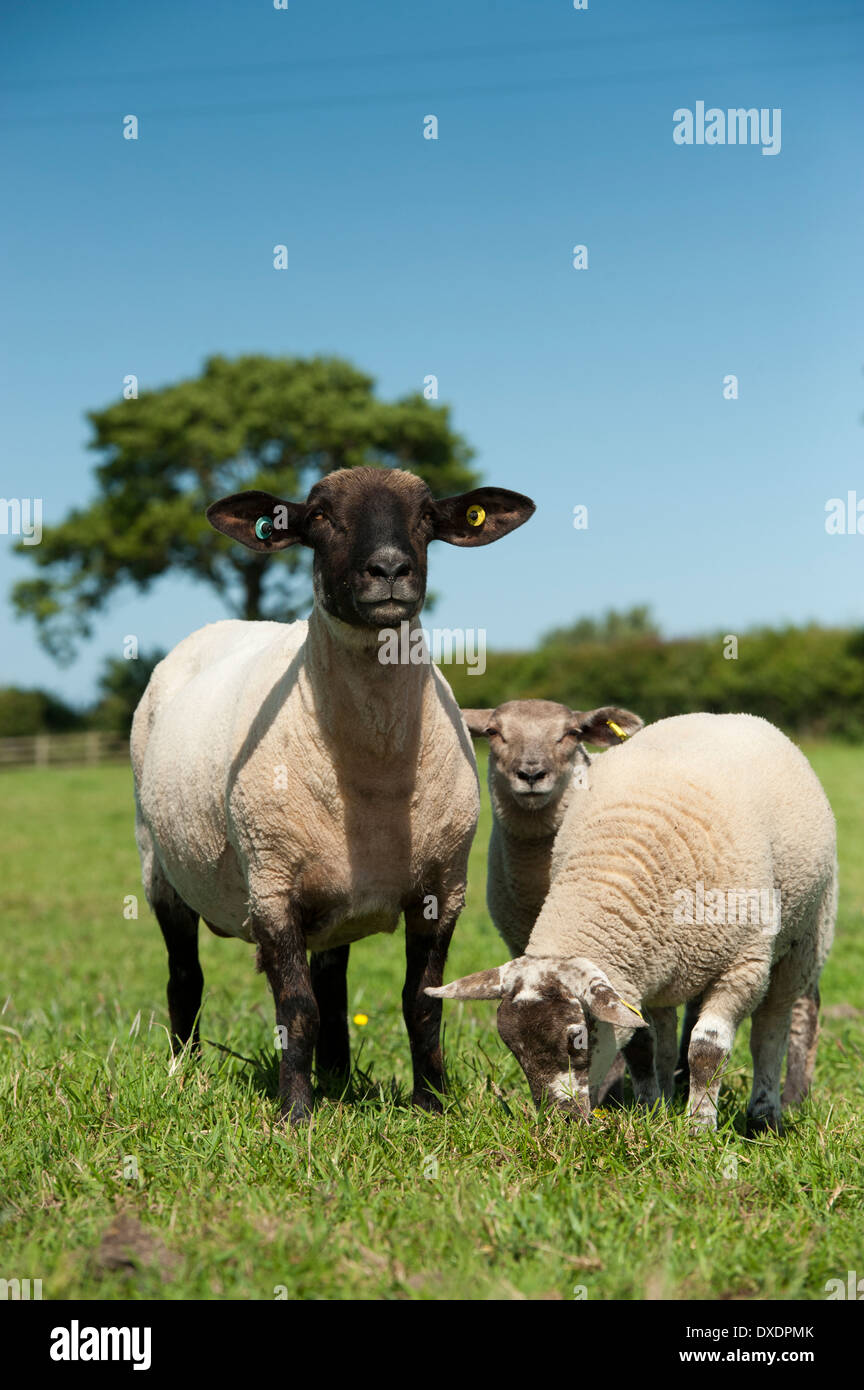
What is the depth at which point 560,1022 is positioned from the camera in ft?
13.7

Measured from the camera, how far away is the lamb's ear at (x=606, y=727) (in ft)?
18.9

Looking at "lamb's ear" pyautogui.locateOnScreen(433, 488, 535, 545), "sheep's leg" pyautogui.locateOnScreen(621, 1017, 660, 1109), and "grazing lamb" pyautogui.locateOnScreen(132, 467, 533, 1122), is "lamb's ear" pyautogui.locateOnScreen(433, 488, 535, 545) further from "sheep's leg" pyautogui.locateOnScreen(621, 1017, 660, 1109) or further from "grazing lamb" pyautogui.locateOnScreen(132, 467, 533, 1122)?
"sheep's leg" pyautogui.locateOnScreen(621, 1017, 660, 1109)

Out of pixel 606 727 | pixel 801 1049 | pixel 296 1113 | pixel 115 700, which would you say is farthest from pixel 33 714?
pixel 296 1113

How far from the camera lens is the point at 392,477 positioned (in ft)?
14.8

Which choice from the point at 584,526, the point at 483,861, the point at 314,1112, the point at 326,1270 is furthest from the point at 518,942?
the point at 483,861

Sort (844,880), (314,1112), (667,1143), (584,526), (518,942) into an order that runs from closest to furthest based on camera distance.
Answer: (667,1143) → (314,1112) → (518,942) → (584,526) → (844,880)

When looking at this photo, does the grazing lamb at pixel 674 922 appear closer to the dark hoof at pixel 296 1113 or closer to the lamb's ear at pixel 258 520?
the dark hoof at pixel 296 1113

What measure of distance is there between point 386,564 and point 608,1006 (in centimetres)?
173

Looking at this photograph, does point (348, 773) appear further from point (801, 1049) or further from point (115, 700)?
point (115, 700)

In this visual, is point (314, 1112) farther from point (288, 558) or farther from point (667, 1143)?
point (288, 558)

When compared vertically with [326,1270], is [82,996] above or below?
below

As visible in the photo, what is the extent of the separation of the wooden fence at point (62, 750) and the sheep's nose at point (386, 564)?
38375 mm

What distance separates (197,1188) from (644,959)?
6.30 feet

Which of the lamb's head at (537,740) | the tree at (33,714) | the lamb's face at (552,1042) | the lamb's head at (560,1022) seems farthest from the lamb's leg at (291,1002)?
the tree at (33,714)
